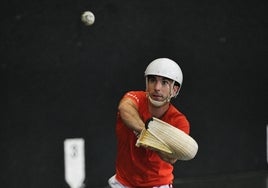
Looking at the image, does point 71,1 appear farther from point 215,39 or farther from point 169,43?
point 215,39

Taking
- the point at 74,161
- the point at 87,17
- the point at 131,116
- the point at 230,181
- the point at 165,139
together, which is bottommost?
the point at 230,181

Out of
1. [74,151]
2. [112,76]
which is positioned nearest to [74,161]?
[74,151]

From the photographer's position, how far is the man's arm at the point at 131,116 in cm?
248

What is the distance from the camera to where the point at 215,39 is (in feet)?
15.9

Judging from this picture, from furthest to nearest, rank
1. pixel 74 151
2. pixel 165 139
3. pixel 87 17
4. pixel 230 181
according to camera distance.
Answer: pixel 230 181 → pixel 74 151 → pixel 87 17 → pixel 165 139

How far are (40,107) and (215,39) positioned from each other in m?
1.74

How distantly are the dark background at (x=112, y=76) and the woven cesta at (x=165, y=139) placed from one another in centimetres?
187

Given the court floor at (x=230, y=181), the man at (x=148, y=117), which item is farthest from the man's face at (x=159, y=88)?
the court floor at (x=230, y=181)

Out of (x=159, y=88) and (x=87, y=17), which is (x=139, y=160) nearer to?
(x=159, y=88)

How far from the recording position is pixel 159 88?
2.66 metres

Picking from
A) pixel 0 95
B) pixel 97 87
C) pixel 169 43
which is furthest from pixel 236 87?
pixel 0 95

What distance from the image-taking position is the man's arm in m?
2.48

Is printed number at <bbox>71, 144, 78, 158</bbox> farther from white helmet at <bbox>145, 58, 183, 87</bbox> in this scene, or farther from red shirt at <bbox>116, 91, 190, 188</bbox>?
white helmet at <bbox>145, 58, 183, 87</bbox>

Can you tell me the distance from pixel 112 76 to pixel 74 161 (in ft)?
2.52
